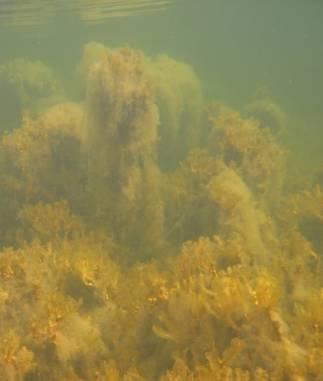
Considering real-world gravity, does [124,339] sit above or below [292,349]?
below

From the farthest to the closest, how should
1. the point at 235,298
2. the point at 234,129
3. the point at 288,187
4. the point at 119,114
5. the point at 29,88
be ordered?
the point at 29,88 < the point at 288,187 < the point at 234,129 < the point at 119,114 < the point at 235,298

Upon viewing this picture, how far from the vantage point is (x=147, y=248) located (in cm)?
942

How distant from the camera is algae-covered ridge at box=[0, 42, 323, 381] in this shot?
16.7ft

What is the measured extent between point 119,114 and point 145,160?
3.63ft

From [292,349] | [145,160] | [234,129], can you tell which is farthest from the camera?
[234,129]

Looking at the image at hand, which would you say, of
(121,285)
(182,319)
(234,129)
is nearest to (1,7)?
(234,129)

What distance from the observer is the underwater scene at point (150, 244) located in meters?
5.10

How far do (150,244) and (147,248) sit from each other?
11 centimetres

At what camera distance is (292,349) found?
4789 millimetres

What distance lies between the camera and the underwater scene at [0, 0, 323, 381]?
510cm

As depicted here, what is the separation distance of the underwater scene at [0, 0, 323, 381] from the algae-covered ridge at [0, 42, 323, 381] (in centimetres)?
2

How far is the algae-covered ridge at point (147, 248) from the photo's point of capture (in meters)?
5.08

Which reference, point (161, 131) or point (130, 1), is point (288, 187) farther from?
point (130, 1)

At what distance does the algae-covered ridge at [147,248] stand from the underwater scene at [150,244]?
0.02m
